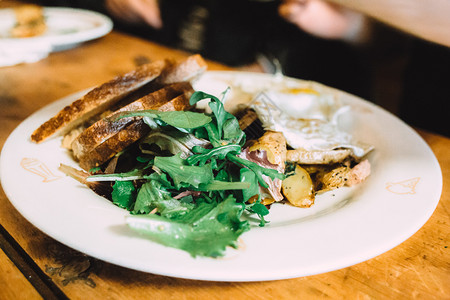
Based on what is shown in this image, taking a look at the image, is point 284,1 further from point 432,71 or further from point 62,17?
point 62,17

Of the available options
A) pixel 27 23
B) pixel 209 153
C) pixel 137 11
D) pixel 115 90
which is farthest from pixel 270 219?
pixel 137 11

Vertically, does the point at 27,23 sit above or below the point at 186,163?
below

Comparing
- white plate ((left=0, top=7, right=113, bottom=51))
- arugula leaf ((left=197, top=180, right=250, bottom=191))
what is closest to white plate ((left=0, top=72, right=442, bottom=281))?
arugula leaf ((left=197, top=180, right=250, bottom=191))

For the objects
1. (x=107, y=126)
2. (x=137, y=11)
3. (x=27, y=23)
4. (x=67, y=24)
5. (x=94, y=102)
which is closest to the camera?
(x=107, y=126)

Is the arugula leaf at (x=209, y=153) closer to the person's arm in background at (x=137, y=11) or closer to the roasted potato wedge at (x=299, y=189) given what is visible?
the roasted potato wedge at (x=299, y=189)

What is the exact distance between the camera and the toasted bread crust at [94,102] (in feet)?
4.76

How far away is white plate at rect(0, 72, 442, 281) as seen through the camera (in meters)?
0.88

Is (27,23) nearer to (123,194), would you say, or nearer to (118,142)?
(118,142)

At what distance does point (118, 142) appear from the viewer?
1328mm

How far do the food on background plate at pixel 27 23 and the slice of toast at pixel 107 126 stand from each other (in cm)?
205

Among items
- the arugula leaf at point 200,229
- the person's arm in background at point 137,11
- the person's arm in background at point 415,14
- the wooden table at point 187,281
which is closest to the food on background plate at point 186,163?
the arugula leaf at point 200,229

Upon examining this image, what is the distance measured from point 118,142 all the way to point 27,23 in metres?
2.32

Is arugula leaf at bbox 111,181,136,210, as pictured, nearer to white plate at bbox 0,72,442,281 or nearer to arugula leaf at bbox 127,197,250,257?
white plate at bbox 0,72,442,281

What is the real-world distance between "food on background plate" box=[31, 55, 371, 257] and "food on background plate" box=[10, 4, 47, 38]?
6.20 feet
